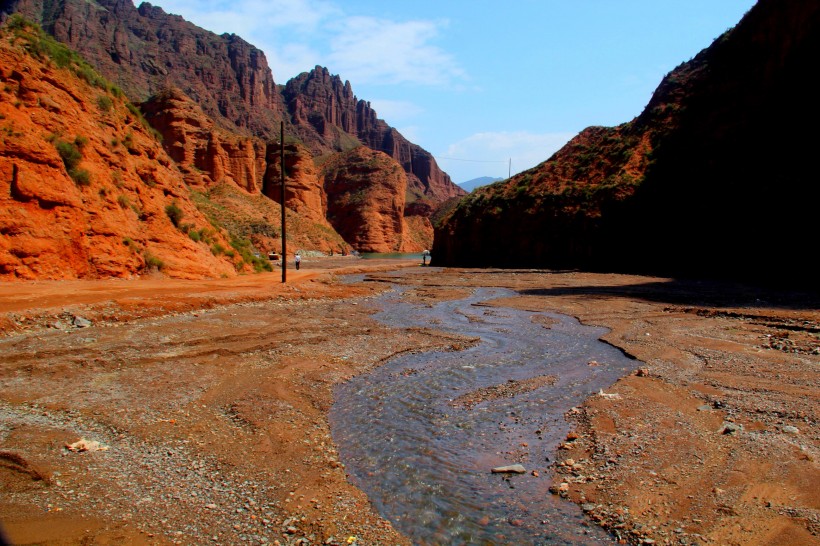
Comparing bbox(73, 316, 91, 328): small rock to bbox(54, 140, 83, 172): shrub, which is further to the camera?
bbox(54, 140, 83, 172): shrub

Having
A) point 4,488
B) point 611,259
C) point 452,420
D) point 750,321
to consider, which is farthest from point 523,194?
point 4,488

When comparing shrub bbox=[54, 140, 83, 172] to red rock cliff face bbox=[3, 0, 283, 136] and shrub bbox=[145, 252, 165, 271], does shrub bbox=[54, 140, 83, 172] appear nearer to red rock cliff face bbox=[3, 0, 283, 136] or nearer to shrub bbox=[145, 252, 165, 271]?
shrub bbox=[145, 252, 165, 271]

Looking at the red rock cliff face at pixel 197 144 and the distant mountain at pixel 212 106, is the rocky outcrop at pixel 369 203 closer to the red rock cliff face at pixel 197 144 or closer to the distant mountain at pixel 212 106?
the distant mountain at pixel 212 106

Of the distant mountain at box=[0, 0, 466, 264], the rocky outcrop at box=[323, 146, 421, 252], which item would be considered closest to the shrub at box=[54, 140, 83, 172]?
the distant mountain at box=[0, 0, 466, 264]

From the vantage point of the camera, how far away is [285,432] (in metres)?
7.41

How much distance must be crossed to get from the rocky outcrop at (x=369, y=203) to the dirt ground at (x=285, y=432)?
113865mm

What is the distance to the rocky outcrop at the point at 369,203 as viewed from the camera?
426 ft

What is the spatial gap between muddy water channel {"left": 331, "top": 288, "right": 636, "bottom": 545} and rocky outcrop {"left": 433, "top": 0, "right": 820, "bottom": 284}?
2442 centimetres

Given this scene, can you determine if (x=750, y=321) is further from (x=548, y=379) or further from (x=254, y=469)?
(x=254, y=469)

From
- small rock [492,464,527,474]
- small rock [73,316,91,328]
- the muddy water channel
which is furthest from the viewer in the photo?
small rock [73,316,91,328]

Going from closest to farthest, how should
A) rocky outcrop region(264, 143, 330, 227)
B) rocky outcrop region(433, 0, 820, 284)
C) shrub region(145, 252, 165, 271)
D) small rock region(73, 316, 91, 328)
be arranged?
small rock region(73, 316, 91, 328), shrub region(145, 252, 165, 271), rocky outcrop region(433, 0, 820, 284), rocky outcrop region(264, 143, 330, 227)

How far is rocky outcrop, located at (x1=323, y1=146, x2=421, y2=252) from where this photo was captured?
130 metres

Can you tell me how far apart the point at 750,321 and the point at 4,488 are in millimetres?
18842

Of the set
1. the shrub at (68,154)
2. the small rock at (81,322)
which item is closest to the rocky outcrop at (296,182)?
the shrub at (68,154)
